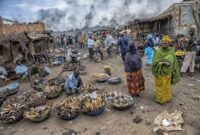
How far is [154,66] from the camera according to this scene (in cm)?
652

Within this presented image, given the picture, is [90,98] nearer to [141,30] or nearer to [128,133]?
[128,133]

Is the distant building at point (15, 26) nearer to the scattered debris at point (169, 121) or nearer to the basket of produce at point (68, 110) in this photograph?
the basket of produce at point (68, 110)

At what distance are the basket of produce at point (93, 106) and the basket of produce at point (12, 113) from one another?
1.93 meters

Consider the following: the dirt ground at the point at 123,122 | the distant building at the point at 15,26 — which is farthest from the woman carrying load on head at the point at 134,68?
the distant building at the point at 15,26

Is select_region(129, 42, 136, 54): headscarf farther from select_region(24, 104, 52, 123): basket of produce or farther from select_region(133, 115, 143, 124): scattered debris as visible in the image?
select_region(24, 104, 52, 123): basket of produce

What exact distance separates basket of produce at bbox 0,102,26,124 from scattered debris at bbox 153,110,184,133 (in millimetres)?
3935

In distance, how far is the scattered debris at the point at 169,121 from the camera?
5.29 meters

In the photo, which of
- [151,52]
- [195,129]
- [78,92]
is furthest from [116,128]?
[151,52]

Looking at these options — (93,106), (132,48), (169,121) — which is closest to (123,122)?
(93,106)

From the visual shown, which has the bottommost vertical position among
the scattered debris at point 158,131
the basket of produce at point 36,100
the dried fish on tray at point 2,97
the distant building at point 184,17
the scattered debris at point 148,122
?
the scattered debris at point 158,131

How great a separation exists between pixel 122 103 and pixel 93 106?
87 centimetres

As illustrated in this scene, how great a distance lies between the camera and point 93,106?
20.7ft

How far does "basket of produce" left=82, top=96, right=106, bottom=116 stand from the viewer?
20.6 feet

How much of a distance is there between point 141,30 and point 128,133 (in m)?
15.8
